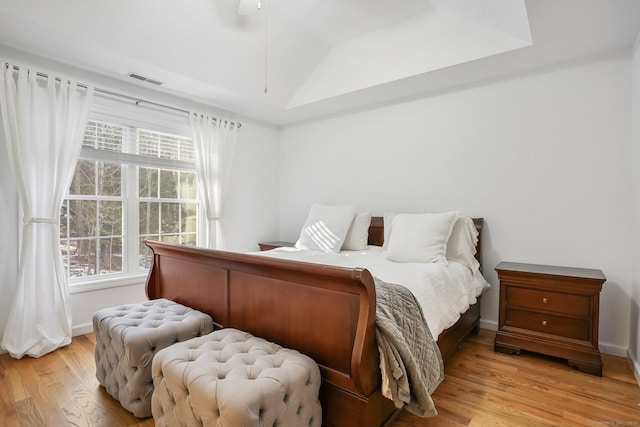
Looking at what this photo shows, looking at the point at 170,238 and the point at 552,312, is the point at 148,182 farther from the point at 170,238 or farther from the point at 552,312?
the point at 552,312

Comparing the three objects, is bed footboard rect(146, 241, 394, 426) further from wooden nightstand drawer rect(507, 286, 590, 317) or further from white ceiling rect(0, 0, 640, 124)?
white ceiling rect(0, 0, 640, 124)

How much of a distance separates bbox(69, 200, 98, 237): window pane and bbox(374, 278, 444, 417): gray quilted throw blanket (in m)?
2.85

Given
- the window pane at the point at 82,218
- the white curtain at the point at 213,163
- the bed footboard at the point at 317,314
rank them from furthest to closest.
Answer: the white curtain at the point at 213,163 → the window pane at the point at 82,218 → the bed footboard at the point at 317,314

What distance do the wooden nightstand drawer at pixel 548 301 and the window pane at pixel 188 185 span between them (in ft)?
11.0

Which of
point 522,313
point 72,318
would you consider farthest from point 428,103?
point 72,318

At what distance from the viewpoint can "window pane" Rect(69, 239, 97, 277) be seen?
118 inches

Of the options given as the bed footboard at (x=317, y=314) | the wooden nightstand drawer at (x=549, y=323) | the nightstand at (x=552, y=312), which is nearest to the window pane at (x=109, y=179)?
the bed footboard at (x=317, y=314)

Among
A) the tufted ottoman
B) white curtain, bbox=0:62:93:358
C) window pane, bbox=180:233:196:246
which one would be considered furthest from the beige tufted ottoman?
window pane, bbox=180:233:196:246

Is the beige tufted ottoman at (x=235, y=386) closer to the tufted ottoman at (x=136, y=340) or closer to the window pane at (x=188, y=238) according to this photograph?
the tufted ottoman at (x=136, y=340)

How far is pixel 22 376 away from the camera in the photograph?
2203 millimetres

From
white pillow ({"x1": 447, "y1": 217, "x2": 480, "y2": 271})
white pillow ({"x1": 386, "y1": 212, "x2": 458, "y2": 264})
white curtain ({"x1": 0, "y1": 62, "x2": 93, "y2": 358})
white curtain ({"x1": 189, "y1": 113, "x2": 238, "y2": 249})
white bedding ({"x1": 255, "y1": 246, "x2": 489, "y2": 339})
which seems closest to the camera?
white bedding ({"x1": 255, "y1": 246, "x2": 489, "y2": 339})

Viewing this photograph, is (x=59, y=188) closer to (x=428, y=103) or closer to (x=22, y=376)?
(x=22, y=376)

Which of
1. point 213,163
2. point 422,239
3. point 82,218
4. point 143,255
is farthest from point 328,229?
point 82,218

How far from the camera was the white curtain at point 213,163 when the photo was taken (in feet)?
12.3
